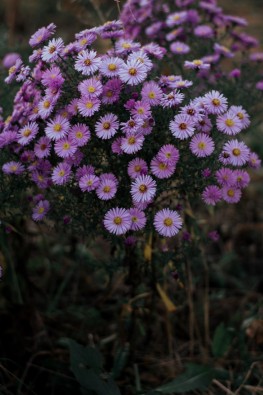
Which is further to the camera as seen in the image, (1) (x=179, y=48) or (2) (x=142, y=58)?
(1) (x=179, y=48)

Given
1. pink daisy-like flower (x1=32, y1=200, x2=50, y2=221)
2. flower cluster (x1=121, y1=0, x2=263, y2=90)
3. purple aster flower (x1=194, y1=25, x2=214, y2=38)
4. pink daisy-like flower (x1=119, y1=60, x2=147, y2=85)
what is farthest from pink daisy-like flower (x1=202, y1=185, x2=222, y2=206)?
purple aster flower (x1=194, y1=25, x2=214, y2=38)

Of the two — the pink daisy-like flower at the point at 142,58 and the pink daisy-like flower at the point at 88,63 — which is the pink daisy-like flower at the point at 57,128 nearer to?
the pink daisy-like flower at the point at 88,63

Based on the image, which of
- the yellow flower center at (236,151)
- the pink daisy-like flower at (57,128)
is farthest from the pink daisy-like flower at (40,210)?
the yellow flower center at (236,151)

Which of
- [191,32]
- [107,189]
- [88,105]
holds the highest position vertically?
[191,32]

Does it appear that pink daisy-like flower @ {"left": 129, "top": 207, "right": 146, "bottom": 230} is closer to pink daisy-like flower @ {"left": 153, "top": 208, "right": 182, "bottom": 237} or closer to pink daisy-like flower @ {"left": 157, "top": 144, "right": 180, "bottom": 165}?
pink daisy-like flower @ {"left": 153, "top": 208, "right": 182, "bottom": 237}

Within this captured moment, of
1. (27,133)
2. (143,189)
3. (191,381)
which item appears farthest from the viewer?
(191,381)

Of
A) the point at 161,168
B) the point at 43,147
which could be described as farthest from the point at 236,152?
the point at 43,147

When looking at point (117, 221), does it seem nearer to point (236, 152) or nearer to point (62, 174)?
point (62, 174)
